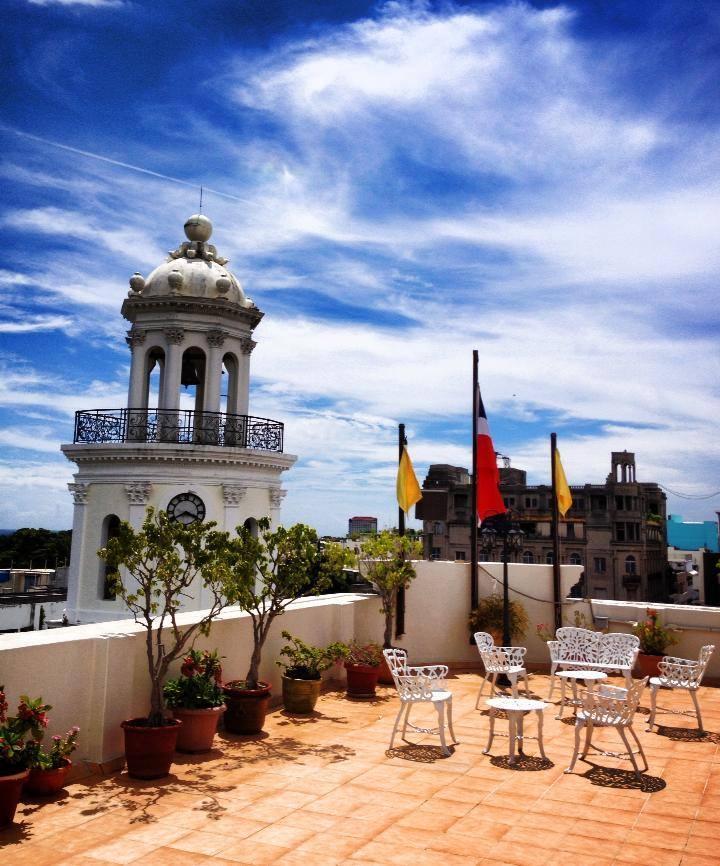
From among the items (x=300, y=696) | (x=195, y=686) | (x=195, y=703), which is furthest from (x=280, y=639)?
(x=195, y=703)

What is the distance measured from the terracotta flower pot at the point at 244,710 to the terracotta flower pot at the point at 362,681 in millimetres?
2724

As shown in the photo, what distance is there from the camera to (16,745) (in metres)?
6.96

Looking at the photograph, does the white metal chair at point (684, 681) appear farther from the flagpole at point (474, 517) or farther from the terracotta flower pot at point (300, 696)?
the flagpole at point (474, 517)

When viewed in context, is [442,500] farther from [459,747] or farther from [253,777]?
[253,777]

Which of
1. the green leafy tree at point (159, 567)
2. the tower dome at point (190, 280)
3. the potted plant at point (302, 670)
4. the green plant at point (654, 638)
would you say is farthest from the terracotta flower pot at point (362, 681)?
the tower dome at point (190, 280)

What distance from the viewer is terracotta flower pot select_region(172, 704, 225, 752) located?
29.8ft

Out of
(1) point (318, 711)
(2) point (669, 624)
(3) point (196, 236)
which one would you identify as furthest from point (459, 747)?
(3) point (196, 236)

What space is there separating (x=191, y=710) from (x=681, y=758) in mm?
5877

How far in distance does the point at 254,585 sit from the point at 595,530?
76151 mm

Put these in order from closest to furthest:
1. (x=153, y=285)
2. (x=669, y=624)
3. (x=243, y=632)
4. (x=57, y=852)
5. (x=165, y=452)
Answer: (x=57, y=852)
(x=243, y=632)
(x=669, y=624)
(x=165, y=452)
(x=153, y=285)

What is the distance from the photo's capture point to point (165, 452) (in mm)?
19219

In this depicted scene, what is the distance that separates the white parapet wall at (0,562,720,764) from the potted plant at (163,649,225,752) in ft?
1.16

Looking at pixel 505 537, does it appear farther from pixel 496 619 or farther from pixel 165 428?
pixel 165 428

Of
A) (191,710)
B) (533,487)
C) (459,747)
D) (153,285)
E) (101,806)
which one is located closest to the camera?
(101,806)
